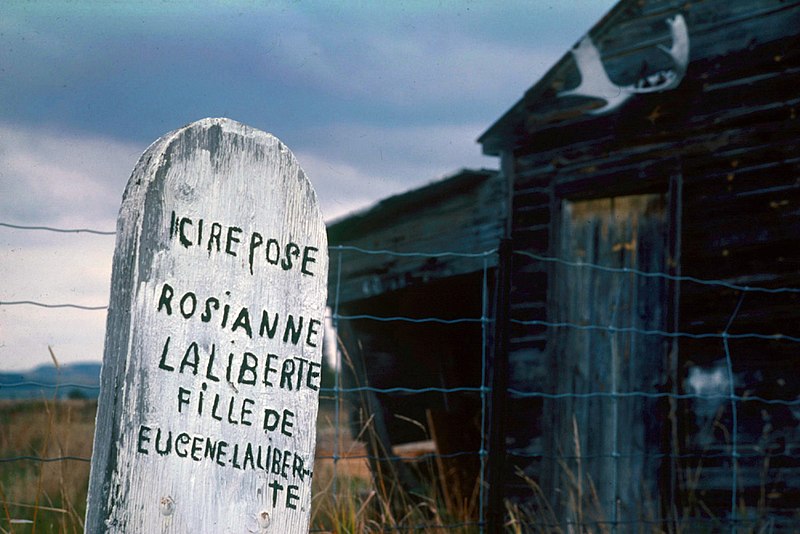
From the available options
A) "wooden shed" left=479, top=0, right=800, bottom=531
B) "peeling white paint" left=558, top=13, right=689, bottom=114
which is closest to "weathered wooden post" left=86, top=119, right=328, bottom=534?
"wooden shed" left=479, top=0, right=800, bottom=531

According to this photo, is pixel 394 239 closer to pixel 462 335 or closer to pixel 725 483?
pixel 462 335

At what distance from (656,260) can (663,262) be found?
6 centimetres

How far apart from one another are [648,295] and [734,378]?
2.77 feet

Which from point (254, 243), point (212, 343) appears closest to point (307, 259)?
point (254, 243)

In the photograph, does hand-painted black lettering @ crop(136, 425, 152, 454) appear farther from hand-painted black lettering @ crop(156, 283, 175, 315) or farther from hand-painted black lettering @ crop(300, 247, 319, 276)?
hand-painted black lettering @ crop(300, 247, 319, 276)

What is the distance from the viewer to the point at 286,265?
85.4 inches

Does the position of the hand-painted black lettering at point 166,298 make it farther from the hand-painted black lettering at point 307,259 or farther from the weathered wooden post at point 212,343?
the hand-painted black lettering at point 307,259

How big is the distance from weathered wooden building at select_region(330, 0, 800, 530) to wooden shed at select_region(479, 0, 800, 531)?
0.01 meters

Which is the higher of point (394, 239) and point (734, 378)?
point (394, 239)

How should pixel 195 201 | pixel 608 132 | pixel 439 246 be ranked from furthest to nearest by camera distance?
pixel 439 246 < pixel 608 132 < pixel 195 201

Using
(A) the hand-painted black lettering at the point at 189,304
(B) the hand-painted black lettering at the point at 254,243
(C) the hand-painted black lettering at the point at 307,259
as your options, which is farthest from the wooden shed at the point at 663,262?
(A) the hand-painted black lettering at the point at 189,304

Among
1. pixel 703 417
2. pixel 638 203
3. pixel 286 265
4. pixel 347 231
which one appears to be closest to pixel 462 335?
pixel 347 231

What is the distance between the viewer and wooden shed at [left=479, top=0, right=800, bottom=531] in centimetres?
588

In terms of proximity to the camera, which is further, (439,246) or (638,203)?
(439,246)
